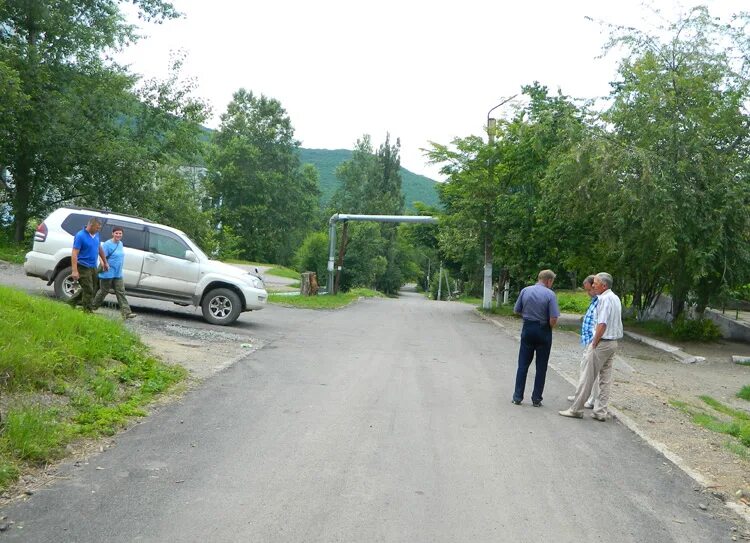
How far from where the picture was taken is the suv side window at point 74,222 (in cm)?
1545

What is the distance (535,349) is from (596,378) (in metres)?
0.85

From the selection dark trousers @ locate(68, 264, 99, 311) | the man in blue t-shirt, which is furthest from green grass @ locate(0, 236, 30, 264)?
the man in blue t-shirt

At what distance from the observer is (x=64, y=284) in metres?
15.1

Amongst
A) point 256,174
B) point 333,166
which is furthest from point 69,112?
point 333,166

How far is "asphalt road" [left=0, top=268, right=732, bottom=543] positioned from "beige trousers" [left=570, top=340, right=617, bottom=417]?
9.8 inches

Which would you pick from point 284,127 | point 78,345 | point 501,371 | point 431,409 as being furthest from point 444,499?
point 284,127

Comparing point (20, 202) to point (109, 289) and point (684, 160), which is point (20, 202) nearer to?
point (109, 289)

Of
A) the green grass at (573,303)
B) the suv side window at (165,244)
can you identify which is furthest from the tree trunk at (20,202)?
the green grass at (573,303)

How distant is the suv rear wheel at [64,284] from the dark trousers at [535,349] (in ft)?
30.6

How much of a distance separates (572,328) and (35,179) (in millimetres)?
21777

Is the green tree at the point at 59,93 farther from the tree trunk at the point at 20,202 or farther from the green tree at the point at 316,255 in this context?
the green tree at the point at 316,255

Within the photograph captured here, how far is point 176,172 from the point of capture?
3450 cm

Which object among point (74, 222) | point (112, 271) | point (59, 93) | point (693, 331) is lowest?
point (693, 331)

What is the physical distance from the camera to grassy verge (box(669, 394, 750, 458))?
903cm
